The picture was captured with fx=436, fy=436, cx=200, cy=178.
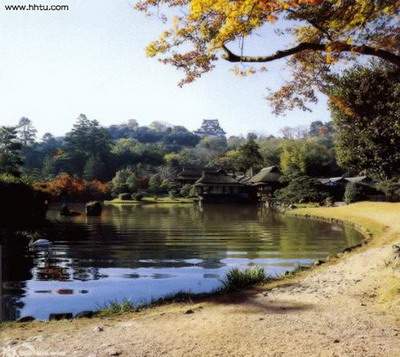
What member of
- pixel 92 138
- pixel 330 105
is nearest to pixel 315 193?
pixel 330 105

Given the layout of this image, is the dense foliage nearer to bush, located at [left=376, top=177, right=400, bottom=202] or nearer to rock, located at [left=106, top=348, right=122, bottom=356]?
bush, located at [left=376, top=177, right=400, bottom=202]

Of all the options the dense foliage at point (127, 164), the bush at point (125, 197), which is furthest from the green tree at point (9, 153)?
the bush at point (125, 197)

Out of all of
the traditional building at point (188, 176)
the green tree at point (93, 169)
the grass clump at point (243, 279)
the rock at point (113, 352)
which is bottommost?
the grass clump at point (243, 279)

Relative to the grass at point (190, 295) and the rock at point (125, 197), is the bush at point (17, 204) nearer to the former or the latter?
the grass at point (190, 295)

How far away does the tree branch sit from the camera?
9.91m

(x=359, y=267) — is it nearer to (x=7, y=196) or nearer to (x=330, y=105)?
(x=330, y=105)

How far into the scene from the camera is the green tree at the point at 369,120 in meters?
20.8

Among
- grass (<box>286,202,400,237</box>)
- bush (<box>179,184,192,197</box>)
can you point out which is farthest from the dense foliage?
grass (<box>286,202,400,237</box>)

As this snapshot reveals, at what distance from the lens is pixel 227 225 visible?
28422 millimetres

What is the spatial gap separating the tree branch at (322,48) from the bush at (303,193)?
37.8 meters

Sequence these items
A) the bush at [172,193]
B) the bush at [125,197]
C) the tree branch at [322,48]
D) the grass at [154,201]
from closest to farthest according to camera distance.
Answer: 1. the tree branch at [322,48]
2. the grass at [154,201]
3. the bush at [125,197]
4. the bush at [172,193]

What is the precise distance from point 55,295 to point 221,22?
7.57 metres

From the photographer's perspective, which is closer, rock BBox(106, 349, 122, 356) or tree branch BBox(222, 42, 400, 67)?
rock BBox(106, 349, 122, 356)

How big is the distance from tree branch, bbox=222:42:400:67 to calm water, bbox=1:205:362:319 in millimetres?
5879
